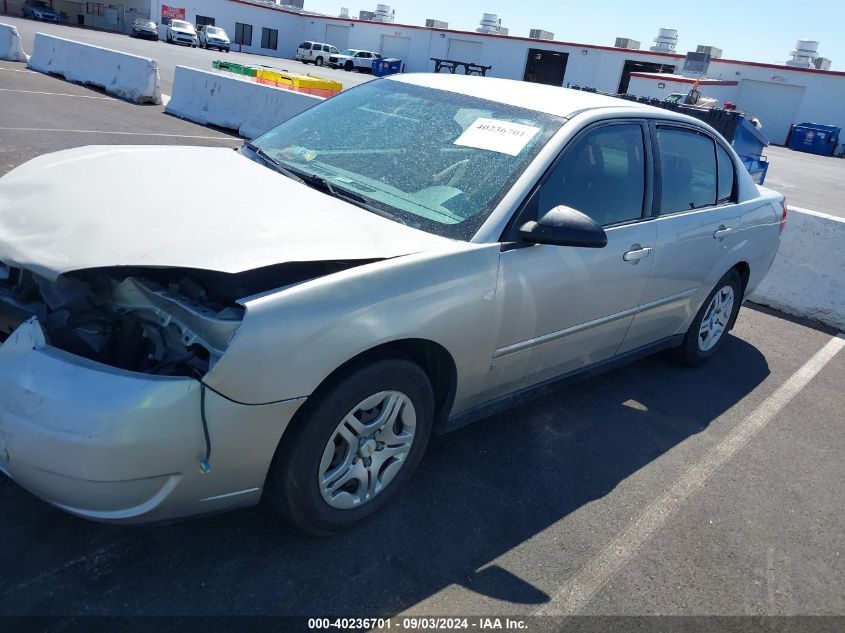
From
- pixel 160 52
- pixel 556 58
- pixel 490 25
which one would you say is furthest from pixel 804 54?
pixel 160 52

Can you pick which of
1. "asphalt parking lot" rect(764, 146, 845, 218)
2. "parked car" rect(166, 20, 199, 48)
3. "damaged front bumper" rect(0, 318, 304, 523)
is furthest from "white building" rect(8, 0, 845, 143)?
"damaged front bumper" rect(0, 318, 304, 523)

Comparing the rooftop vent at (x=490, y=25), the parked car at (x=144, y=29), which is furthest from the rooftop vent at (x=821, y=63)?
the parked car at (x=144, y=29)

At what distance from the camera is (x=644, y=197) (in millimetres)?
3824

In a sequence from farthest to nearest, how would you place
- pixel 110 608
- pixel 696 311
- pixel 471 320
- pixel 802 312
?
pixel 802 312 → pixel 696 311 → pixel 471 320 → pixel 110 608

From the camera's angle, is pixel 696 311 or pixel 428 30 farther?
pixel 428 30

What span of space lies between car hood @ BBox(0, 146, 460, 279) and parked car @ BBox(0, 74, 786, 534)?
1cm

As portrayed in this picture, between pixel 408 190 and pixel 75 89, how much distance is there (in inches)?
552

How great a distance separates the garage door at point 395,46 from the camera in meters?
54.6

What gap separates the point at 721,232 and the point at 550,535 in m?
2.46

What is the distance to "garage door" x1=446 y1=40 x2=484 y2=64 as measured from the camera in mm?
50375

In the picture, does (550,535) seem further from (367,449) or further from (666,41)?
(666,41)

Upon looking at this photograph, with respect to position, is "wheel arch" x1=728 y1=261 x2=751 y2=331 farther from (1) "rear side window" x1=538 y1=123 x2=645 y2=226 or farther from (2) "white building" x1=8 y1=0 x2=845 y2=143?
(2) "white building" x1=8 y1=0 x2=845 y2=143

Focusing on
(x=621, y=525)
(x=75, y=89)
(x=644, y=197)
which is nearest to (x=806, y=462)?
(x=621, y=525)

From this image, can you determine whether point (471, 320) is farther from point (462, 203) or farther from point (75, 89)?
point (75, 89)
